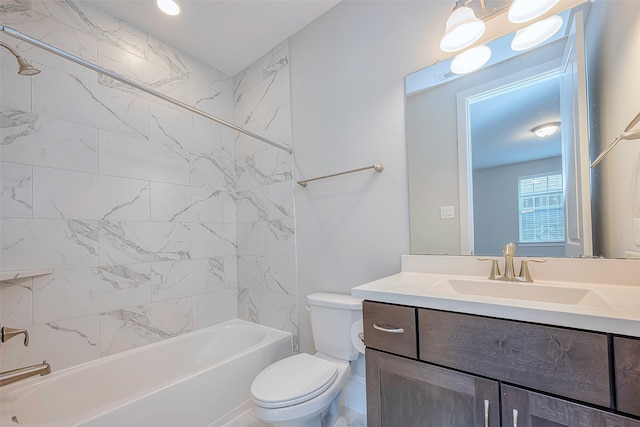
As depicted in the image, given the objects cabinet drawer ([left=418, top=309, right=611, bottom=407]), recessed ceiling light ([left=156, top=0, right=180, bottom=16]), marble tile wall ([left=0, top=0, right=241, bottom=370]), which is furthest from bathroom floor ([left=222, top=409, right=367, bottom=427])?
recessed ceiling light ([left=156, top=0, right=180, bottom=16])

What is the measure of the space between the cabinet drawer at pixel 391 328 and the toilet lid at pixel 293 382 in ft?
1.48

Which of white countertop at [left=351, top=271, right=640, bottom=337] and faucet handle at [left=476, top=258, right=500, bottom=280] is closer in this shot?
white countertop at [left=351, top=271, right=640, bottom=337]

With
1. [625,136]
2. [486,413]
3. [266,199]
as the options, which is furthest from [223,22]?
[486,413]

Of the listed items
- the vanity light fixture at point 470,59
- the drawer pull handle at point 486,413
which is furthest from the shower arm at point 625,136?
the drawer pull handle at point 486,413

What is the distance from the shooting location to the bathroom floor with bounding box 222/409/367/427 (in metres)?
1.56

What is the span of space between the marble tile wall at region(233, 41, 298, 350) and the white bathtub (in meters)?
0.30

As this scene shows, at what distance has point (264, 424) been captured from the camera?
1612 mm

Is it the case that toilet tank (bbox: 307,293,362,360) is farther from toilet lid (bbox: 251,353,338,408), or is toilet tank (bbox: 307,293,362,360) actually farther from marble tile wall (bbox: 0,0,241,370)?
marble tile wall (bbox: 0,0,241,370)

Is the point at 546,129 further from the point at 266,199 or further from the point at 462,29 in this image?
the point at 266,199

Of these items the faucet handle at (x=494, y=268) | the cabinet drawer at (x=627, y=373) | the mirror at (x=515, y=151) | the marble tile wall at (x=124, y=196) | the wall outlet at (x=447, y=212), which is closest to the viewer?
the cabinet drawer at (x=627, y=373)

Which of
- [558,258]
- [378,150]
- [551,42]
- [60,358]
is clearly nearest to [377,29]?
[378,150]

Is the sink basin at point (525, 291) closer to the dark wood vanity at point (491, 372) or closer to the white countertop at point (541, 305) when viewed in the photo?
the white countertop at point (541, 305)

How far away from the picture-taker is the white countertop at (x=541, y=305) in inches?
24.4

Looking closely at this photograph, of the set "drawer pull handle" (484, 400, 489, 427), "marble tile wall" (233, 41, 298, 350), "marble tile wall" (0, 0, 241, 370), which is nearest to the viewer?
"drawer pull handle" (484, 400, 489, 427)
